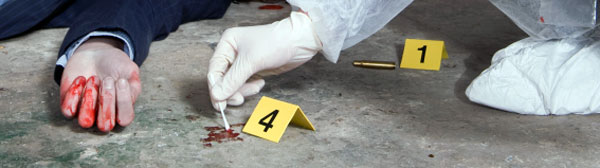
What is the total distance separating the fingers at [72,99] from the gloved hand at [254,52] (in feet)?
0.81

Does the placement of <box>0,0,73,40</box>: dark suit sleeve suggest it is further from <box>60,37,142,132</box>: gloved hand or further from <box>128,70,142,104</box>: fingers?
<box>128,70,142,104</box>: fingers

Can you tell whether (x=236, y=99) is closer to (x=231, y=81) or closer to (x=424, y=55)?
(x=231, y=81)

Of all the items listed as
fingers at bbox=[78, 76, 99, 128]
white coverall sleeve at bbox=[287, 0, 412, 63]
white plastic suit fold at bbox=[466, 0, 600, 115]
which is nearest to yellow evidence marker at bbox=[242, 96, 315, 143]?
white coverall sleeve at bbox=[287, 0, 412, 63]

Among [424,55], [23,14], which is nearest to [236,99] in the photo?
[424,55]

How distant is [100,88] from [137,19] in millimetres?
437

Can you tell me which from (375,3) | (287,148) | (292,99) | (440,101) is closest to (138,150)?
(287,148)

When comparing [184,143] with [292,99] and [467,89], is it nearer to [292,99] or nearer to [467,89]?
[292,99]

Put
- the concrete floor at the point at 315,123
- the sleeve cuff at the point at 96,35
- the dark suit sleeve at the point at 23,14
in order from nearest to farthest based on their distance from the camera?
the concrete floor at the point at 315,123 → the sleeve cuff at the point at 96,35 → the dark suit sleeve at the point at 23,14

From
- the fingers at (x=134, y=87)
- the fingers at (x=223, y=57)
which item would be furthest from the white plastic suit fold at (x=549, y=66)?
the fingers at (x=134, y=87)

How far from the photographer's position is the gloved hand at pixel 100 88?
3.95 ft

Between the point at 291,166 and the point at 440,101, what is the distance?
46cm

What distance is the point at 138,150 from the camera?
3.83ft

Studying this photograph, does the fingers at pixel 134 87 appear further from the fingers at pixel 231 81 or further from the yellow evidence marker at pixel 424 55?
the yellow evidence marker at pixel 424 55

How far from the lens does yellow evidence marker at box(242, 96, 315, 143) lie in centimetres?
121
